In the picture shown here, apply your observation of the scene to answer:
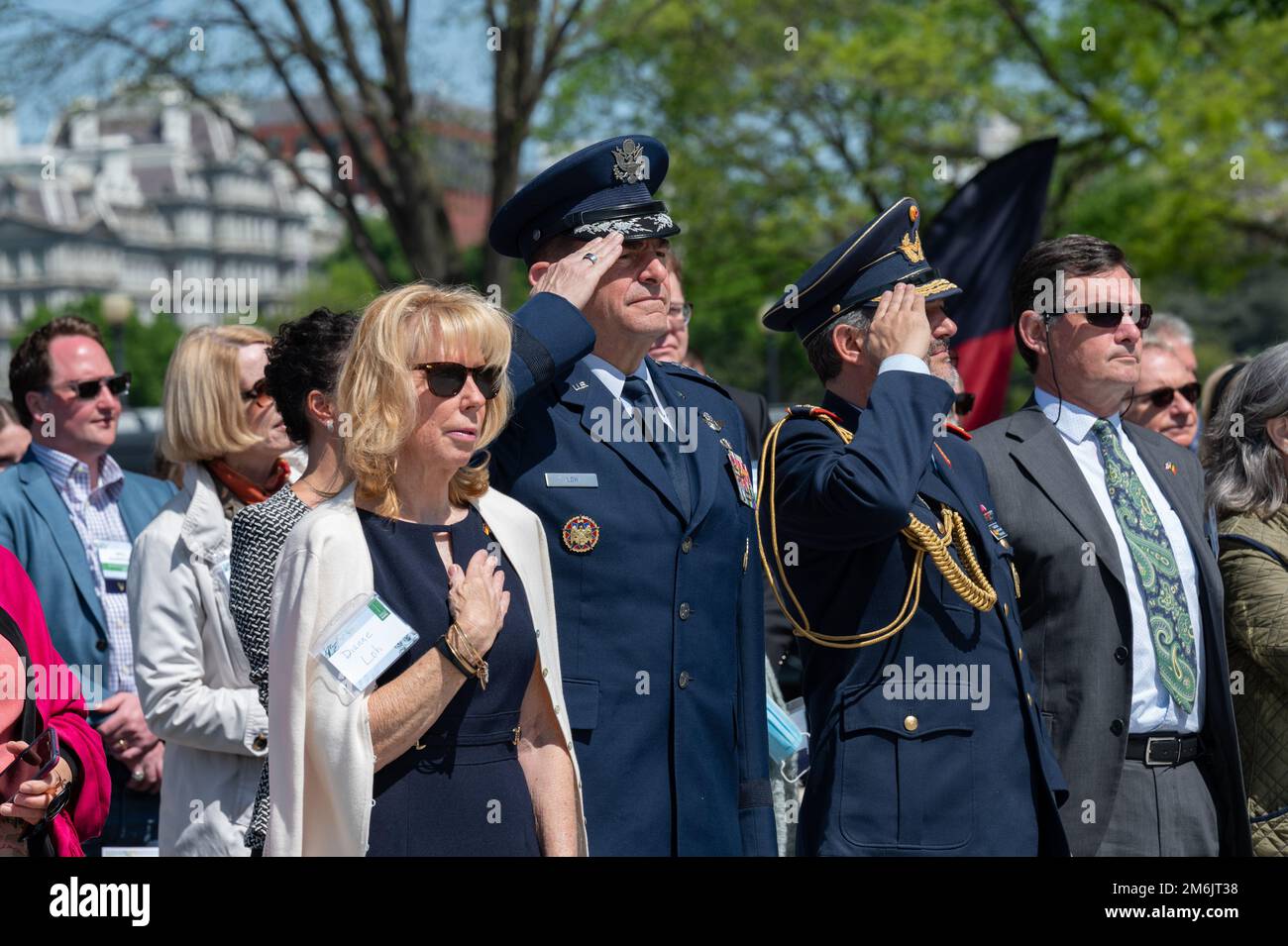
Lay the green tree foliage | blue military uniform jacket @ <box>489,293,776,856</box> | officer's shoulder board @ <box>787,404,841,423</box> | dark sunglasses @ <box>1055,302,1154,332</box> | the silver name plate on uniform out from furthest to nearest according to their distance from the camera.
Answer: the green tree foliage < dark sunglasses @ <box>1055,302,1154,332</box> < officer's shoulder board @ <box>787,404,841,423</box> < the silver name plate on uniform < blue military uniform jacket @ <box>489,293,776,856</box>

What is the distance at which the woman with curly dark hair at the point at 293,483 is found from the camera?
154 inches

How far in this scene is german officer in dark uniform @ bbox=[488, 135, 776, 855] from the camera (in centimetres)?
363

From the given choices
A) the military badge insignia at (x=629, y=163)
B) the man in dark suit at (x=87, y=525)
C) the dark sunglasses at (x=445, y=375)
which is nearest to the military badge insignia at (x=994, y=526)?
the military badge insignia at (x=629, y=163)

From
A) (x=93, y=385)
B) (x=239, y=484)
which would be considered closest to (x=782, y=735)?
(x=239, y=484)

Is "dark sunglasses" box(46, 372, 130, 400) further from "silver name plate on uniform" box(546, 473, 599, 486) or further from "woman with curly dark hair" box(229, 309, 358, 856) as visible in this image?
"silver name plate on uniform" box(546, 473, 599, 486)

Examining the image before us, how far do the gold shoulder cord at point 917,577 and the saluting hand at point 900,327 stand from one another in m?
0.23

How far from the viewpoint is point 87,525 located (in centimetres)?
578

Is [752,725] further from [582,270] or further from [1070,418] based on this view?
[1070,418]

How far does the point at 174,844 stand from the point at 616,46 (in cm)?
1176

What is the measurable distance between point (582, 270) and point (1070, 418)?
148cm

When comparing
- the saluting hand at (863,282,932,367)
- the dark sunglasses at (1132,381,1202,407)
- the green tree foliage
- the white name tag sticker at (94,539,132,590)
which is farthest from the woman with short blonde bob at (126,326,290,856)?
the green tree foliage

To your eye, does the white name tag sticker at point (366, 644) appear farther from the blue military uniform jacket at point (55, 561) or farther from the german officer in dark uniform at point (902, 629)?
the blue military uniform jacket at point (55, 561)

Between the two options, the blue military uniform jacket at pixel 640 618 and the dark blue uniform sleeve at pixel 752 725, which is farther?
the dark blue uniform sleeve at pixel 752 725
